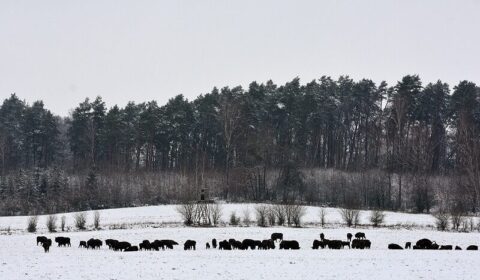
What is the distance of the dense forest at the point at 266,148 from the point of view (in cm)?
7231

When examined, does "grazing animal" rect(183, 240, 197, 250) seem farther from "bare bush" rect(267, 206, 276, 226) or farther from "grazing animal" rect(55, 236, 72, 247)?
"bare bush" rect(267, 206, 276, 226)

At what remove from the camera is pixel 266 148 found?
77.0 m

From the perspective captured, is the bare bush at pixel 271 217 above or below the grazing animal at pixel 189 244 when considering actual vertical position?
above

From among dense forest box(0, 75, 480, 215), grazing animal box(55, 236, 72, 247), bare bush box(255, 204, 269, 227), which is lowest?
grazing animal box(55, 236, 72, 247)

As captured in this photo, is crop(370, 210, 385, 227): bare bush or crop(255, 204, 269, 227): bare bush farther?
crop(370, 210, 385, 227): bare bush

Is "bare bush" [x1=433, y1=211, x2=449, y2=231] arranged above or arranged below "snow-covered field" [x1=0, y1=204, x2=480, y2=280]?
above

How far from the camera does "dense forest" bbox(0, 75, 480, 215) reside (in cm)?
7231

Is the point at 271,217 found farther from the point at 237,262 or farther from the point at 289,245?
the point at 237,262

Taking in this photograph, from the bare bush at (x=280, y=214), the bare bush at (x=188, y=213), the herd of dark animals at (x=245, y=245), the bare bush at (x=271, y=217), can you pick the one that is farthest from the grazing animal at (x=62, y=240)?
the bare bush at (x=280, y=214)

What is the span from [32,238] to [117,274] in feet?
72.3

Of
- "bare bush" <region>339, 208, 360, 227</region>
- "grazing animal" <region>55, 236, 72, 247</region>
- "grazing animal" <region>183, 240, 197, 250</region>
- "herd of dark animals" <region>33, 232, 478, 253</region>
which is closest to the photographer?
"herd of dark animals" <region>33, 232, 478, 253</region>

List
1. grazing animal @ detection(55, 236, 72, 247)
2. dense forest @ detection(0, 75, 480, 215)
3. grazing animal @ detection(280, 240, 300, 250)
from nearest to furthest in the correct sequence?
grazing animal @ detection(280, 240, 300, 250) → grazing animal @ detection(55, 236, 72, 247) → dense forest @ detection(0, 75, 480, 215)

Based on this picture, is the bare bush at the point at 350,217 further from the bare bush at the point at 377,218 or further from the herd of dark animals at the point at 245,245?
the herd of dark animals at the point at 245,245

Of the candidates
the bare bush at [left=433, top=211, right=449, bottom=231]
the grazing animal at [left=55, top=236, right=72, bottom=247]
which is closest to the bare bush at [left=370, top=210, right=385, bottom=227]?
the bare bush at [left=433, top=211, right=449, bottom=231]
